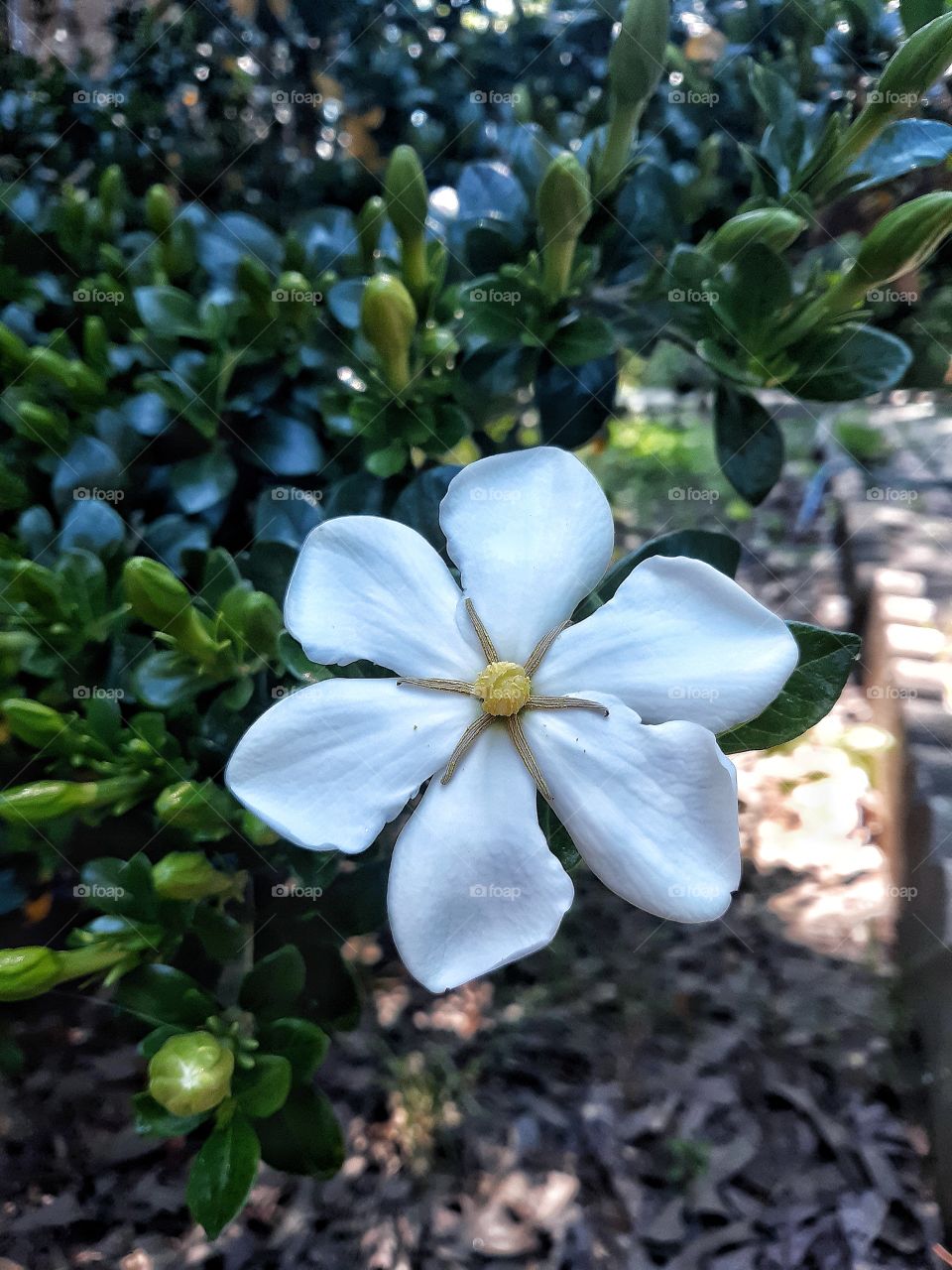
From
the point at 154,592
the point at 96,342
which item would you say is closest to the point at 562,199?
the point at 154,592

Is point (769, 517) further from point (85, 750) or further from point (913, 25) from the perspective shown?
point (85, 750)

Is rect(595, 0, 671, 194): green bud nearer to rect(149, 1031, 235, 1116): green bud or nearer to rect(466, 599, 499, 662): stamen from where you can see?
rect(466, 599, 499, 662): stamen
